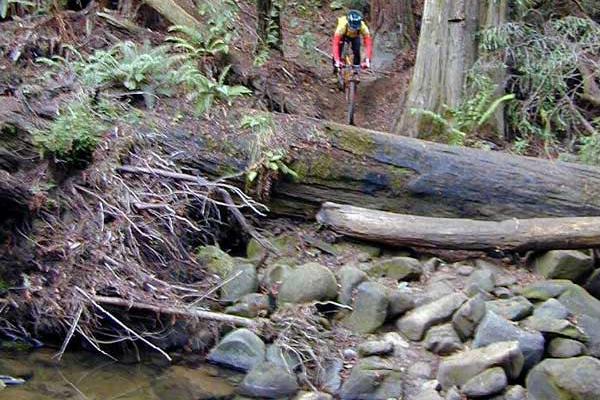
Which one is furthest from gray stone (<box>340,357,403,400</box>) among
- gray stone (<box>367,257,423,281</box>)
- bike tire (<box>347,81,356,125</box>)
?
bike tire (<box>347,81,356,125</box>)

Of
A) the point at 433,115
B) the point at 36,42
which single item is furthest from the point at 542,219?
the point at 36,42

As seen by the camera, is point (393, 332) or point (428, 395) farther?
point (393, 332)

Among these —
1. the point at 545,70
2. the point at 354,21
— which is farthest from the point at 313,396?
the point at 545,70

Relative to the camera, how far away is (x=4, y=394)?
687 cm

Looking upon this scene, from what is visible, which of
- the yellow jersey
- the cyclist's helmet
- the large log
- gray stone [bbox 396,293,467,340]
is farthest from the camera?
the yellow jersey

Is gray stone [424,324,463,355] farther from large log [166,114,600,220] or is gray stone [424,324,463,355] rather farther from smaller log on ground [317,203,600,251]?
large log [166,114,600,220]

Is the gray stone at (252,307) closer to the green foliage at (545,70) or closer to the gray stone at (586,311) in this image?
the gray stone at (586,311)

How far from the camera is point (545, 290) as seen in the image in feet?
26.3

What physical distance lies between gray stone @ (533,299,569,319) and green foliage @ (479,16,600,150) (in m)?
4.07

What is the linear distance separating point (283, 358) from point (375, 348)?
868 mm

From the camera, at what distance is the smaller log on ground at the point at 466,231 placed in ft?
27.6

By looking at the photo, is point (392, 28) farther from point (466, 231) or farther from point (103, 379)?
point (103, 379)

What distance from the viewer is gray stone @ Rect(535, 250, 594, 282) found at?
8383mm

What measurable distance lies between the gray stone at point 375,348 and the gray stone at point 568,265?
6.64 ft
